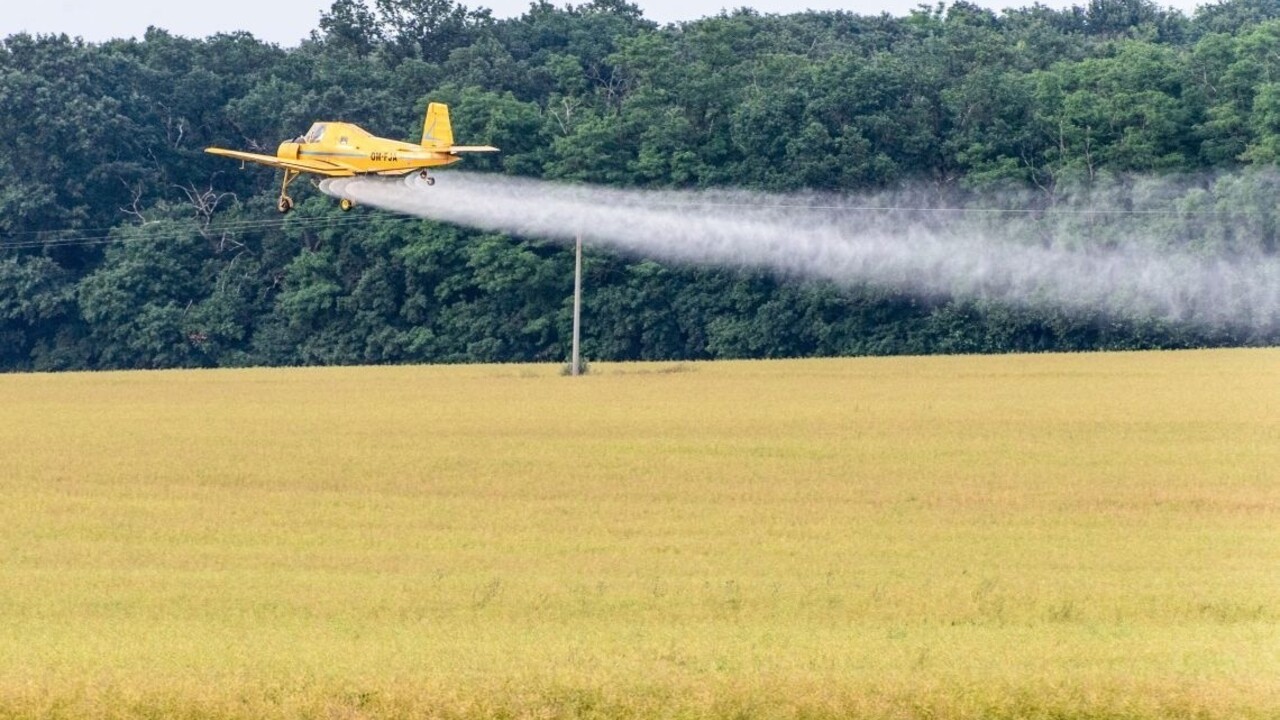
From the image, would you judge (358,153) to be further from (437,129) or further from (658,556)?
(658,556)

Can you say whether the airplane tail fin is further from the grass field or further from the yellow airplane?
the grass field

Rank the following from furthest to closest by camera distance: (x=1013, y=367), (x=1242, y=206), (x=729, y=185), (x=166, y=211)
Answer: (x=166, y=211), (x=729, y=185), (x=1242, y=206), (x=1013, y=367)

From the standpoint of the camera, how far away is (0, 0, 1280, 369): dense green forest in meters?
94.7

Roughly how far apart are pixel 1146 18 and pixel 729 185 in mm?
39360

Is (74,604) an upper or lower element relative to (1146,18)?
lower

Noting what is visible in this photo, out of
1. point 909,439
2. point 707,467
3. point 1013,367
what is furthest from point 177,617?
point 1013,367

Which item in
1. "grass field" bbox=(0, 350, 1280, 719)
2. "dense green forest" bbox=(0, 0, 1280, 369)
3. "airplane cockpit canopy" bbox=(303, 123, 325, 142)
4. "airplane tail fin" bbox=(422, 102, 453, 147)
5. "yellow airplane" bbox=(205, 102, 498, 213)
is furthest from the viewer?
"dense green forest" bbox=(0, 0, 1280, 369)

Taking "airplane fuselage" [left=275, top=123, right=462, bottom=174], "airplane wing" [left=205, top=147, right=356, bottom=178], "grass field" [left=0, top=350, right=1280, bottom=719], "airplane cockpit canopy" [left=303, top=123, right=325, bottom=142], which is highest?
"airplane cockpit canopy" [left=303, top=123, right=325, bottom=142]

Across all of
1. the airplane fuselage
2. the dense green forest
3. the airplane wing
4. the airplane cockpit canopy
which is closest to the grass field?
the airplane wing

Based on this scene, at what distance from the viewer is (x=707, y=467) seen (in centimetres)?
4897

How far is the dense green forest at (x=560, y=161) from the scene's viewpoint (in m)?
94.7

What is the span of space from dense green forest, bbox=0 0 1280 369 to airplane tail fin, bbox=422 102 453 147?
121 feet

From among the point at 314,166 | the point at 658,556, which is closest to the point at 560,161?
the point at 314,166

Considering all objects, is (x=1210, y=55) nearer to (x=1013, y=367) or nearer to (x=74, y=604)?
(x=1013, y=367)
